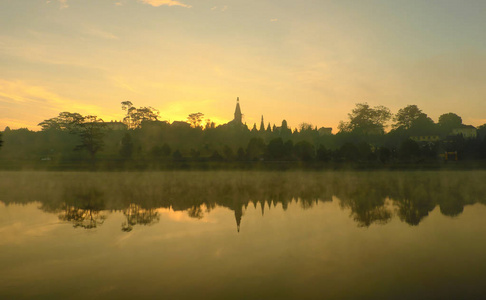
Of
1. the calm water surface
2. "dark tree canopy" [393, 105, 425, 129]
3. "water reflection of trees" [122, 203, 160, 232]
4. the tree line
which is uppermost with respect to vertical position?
"dark tree canopy" [393, 105, 425, 129]

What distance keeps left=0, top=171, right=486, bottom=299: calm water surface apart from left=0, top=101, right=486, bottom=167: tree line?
5697 centimetres

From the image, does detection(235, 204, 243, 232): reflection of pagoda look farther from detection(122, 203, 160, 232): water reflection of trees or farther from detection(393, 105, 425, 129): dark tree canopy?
detection(393, 105, 425, 129): dark tree canopy

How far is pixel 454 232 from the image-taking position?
14750 millimetres

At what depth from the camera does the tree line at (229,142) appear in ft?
266

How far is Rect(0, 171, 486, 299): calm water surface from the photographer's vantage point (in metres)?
8.62

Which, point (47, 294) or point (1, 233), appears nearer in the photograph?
point (47, 294)

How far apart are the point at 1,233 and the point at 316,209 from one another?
1713 centimetres

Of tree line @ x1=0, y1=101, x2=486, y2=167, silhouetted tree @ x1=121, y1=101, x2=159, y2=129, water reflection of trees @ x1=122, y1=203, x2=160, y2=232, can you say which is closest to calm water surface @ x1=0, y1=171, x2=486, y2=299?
water reflection of trees @ x1=122, y1=203, x2=160, y2=232

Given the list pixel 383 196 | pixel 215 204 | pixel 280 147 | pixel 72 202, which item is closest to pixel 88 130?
pixel 280 147

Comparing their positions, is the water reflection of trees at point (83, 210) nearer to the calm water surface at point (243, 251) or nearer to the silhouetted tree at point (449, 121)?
the calm water surface at point (243, 251)

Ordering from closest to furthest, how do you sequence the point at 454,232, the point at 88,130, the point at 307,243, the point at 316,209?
the point at 307,243, the point at 454,232, the point at 316,209, the point at 88,130

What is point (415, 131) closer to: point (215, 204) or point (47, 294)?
point (215, 204)

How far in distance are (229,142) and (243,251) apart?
10291 centimetres

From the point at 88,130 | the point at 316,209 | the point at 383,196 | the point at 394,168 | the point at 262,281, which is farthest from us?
the point at 88,130
